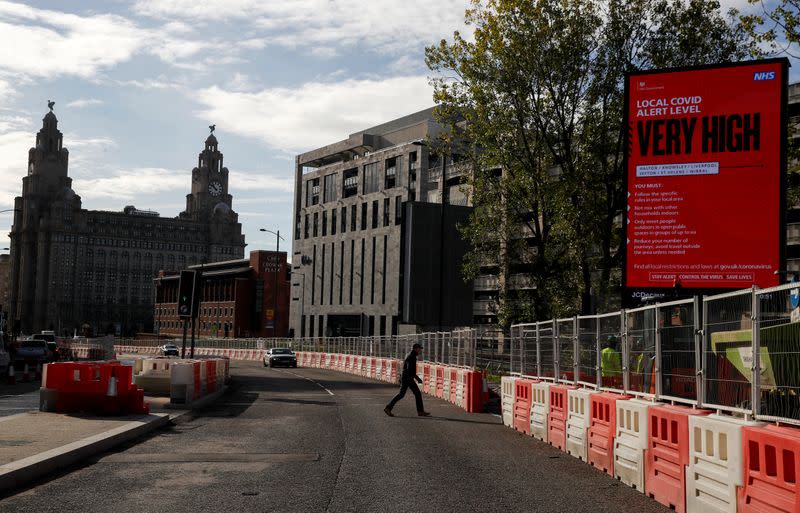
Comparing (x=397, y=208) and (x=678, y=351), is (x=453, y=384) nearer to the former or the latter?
(x=678, y=351)

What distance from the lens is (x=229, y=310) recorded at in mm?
149250

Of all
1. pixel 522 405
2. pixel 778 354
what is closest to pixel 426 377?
pixel 522 405

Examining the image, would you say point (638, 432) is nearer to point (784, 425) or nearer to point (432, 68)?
point (784, 425)

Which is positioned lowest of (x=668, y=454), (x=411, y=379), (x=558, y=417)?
(x=558, y=417)

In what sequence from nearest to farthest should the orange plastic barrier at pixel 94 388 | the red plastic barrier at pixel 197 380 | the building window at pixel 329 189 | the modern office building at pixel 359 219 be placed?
the orange plastic barrier at pixel 94 388 < the red plastic barrier at pixel 197 380 < the modern office building at pixel 359 219 < the building window at pixel 329 189

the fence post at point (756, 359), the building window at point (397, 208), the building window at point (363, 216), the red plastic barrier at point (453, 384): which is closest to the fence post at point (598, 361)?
the fence post at point (756, 359)

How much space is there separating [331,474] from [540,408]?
6.35m

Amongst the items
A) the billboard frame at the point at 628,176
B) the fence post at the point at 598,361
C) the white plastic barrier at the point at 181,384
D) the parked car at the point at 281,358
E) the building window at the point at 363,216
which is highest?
the building window at the point at 363,216

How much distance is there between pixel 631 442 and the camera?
11430 mm

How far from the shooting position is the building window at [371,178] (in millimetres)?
112250

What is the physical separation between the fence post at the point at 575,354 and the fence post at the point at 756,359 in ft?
22.7

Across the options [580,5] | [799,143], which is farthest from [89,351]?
[799,143]

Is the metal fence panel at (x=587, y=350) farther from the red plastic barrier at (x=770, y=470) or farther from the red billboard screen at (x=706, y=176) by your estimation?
the red plastic barrier at (x=770, y=470)

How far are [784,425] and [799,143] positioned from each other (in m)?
27.8
